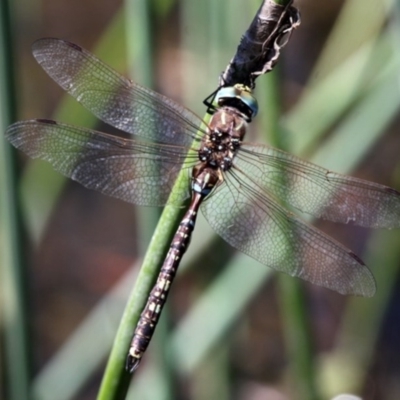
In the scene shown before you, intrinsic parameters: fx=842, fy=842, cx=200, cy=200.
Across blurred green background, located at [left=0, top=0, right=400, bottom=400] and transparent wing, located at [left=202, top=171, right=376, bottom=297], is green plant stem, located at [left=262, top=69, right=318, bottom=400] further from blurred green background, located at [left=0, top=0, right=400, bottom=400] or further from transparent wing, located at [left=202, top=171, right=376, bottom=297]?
transparent wing, located at [left=202, top=171, right=376, bottom=297]

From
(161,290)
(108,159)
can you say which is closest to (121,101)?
(108,159)

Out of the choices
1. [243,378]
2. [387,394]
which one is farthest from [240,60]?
[387,394]

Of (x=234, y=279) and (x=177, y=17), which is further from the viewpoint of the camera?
(x=177, y=17)

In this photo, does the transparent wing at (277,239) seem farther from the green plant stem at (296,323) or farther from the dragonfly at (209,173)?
the green plant stem at (296,323)

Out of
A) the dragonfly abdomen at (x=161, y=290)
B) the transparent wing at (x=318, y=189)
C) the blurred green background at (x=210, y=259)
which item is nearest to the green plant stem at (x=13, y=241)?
the blurred green background at (x=210, y=259)

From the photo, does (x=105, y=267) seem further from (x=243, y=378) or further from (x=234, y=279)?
(x=234, y=279)

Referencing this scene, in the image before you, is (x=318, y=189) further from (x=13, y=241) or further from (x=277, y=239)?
(x=13, y=241)
